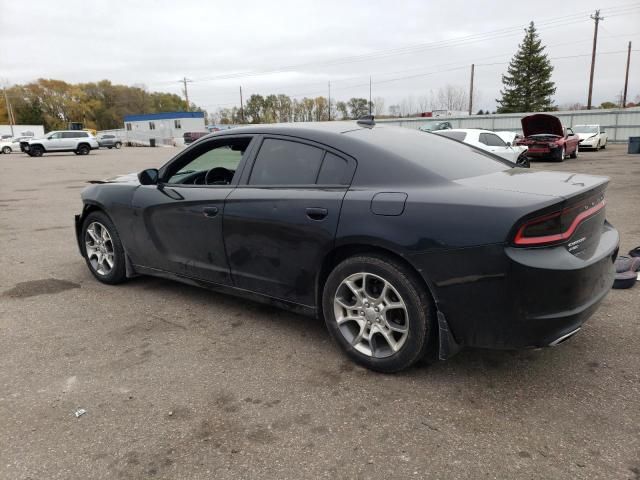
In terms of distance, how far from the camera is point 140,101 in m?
103

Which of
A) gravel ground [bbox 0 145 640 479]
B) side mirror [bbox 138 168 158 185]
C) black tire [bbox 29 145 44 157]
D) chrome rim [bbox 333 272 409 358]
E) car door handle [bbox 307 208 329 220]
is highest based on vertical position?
side mirror [bbox 138 168 158 185]

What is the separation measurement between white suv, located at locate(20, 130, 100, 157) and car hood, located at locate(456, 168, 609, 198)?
125 ft

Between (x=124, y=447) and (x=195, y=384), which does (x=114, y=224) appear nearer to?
(x=195, y=384)

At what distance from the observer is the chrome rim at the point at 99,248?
478cm

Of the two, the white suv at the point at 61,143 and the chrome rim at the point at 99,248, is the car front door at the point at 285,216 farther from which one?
the white suv at the point at 61,143

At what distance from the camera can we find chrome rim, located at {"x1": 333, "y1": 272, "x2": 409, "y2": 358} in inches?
115

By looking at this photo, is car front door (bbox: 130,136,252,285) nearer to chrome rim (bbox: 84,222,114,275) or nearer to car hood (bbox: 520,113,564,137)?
chrome rim (bbox: 84,222,114,275)

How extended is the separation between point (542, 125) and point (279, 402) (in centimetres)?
2089

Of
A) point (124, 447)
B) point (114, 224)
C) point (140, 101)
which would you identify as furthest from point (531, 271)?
point (140, 101)

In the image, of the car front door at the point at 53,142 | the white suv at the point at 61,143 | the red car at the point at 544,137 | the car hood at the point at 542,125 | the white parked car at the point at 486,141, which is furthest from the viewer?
the car front door at the point at 53,142

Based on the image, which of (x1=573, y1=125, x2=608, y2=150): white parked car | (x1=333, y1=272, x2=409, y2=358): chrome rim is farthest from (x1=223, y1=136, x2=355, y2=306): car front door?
(x1=573, y1=125, x2=608, y2=150): white parked car

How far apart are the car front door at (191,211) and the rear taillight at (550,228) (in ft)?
6.89

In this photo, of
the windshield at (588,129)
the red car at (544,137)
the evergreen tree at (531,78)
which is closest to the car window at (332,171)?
the red car at (544,137)

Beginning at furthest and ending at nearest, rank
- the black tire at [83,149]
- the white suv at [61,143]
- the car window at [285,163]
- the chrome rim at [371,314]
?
1. the black tire at [83,149]
2. the white suv at [61,143]
3. the car window at [285,163]
4. the chrome rim at [371,314]
